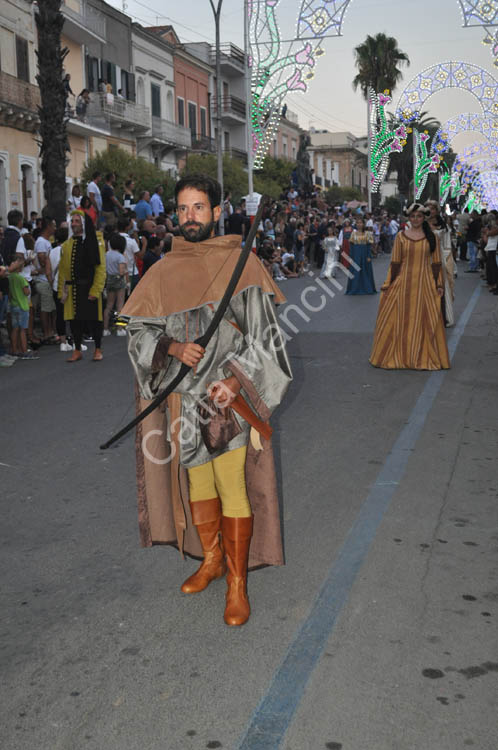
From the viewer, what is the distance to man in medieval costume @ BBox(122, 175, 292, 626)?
3.51m

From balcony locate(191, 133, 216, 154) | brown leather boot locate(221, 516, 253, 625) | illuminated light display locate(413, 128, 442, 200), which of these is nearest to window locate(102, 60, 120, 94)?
balcony locate(191, 133, 216, 154)

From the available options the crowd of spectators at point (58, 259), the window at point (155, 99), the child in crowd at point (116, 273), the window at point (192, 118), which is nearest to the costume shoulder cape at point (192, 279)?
the crowd of spectators at point (58, 259)

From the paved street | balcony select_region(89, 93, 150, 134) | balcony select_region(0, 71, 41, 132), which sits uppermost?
balcony select_region(89, 93, 150, 134)

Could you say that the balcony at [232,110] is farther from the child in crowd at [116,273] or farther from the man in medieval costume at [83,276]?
the man in medieval costume at [83,276]

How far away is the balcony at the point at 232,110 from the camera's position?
183ft

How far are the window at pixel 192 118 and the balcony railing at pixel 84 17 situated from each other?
12401 mm

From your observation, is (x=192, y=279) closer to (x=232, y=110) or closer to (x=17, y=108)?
(x=17, y=108)

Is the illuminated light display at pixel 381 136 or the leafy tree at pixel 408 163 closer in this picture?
the illuminated light display at pixel 381 136

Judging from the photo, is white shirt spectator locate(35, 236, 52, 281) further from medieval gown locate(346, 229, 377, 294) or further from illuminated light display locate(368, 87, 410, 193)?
illuminated light display locate(368, 87, 410, 193)

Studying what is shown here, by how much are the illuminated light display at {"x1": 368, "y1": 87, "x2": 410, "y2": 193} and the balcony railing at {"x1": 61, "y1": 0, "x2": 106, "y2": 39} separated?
11.2m

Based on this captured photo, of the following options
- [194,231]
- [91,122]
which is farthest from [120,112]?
[194,231]

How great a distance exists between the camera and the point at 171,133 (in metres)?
44.5

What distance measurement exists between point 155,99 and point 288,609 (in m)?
43.1

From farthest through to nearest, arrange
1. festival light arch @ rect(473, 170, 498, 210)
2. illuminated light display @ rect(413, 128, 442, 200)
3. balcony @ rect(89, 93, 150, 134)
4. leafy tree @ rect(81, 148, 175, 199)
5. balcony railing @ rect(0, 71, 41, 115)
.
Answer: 1. festival light arch @ rect(473, 170, 498, 210)
2. balcony @ rect(89, 93, 150, 134)
3. illuminated light display @ rect(413, 128, 442, 200)
4. leafy tree @ rect(81, 148, 175, 199)
5. balcony railing @ rect(0, 71, 41, 115)
